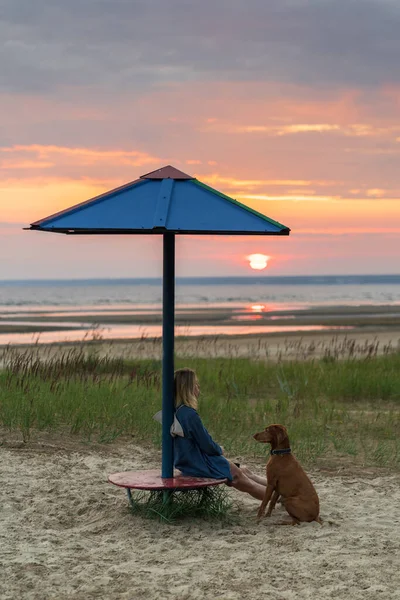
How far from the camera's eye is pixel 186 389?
6.92 m

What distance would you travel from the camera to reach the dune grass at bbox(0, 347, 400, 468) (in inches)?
402

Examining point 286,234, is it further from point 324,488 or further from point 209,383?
point 209,383

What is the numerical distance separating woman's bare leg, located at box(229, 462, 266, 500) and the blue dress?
23cm

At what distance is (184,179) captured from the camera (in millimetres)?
6867

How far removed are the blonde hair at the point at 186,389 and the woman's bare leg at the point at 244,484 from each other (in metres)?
0.74

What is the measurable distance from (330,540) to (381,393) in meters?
7.81

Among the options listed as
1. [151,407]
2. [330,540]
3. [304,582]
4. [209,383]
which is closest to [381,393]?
[209,383]

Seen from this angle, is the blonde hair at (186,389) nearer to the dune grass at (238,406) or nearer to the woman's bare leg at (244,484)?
the woman's bare leg at (244,484)

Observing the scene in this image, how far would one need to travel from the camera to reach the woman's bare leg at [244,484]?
725cm

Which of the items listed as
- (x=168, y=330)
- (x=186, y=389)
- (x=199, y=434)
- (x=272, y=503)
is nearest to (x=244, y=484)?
(x=272, y=503)

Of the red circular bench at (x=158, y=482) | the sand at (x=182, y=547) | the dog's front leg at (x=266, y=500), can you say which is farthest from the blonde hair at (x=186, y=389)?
the sand at (x=182, y=547)

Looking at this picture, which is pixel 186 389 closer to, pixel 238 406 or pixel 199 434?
pixel 199 434

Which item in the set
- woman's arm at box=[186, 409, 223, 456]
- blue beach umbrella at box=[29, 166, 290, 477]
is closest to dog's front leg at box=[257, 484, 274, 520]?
woman's arm at box=[186, 409, 223, 456]

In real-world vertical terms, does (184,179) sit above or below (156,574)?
above
